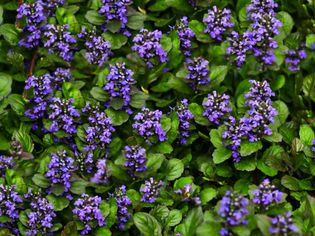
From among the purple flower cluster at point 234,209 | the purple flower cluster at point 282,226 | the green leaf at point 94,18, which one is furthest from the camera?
the green leaf at point 94,18

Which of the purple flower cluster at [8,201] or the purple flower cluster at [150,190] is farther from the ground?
the purple flower cluster at [150,190]

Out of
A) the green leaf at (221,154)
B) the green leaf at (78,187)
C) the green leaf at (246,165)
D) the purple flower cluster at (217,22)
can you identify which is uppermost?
the purple flower cluster at (217,22)

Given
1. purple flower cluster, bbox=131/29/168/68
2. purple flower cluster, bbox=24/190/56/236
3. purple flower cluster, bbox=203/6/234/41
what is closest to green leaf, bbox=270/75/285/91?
purple flower cluster, bbox=203/6/234/41

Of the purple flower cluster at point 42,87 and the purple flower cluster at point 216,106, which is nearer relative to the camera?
the purple flower cluster at point 216,106

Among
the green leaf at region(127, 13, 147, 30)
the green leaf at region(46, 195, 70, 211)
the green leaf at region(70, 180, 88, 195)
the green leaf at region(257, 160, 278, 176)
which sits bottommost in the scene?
the green leaf at region(46, 195, 70, 211)

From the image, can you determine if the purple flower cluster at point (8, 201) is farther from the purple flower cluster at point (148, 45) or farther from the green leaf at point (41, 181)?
the purple flower cluster at point (148, 45)

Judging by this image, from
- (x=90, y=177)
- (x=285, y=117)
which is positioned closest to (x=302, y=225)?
(x=285, y=117)

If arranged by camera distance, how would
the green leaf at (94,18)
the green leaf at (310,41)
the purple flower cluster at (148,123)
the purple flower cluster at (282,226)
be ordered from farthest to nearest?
the green leaf at (310,41), the green leaf at (94,18), the purple flower cluster at (148,123), the purple flower cluster at (282,226)

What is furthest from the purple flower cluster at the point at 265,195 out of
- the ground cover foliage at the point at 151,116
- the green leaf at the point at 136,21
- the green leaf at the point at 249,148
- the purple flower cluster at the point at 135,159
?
the green leaf at the point at 136,21

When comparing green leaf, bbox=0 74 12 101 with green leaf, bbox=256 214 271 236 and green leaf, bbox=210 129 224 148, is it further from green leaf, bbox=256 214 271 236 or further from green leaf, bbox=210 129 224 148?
green leaf, bbox=256 214 271 236
